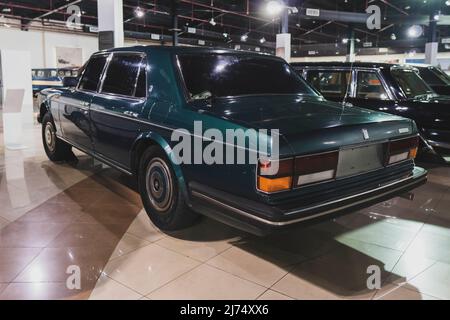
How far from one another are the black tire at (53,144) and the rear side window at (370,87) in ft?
13.7

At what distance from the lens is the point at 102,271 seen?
2.63 meters

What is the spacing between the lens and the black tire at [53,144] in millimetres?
5498

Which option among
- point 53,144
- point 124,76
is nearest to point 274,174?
point 124,76

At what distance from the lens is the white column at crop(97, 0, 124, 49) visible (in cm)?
659

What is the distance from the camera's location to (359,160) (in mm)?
2686

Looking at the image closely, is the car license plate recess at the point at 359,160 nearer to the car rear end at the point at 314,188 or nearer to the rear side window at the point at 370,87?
the car rear end at the point at 314,188

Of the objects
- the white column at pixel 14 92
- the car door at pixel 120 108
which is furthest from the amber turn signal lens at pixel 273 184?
the white column at pixel 14 92

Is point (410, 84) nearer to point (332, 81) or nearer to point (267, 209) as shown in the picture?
point (332, 81)

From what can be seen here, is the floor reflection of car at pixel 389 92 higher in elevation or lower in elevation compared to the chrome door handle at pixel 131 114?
higher

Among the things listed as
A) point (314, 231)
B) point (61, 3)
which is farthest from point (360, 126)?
point (61, 3)

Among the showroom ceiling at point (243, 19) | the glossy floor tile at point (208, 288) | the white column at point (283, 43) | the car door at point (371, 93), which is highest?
the showroom ceiling at point (243, 19)

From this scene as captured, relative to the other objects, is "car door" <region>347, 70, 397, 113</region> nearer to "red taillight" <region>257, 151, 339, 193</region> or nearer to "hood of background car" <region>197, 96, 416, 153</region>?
"hood of background car" <region>197, 96, 416, 153</region>

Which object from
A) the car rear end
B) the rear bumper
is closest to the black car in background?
the car rear end
